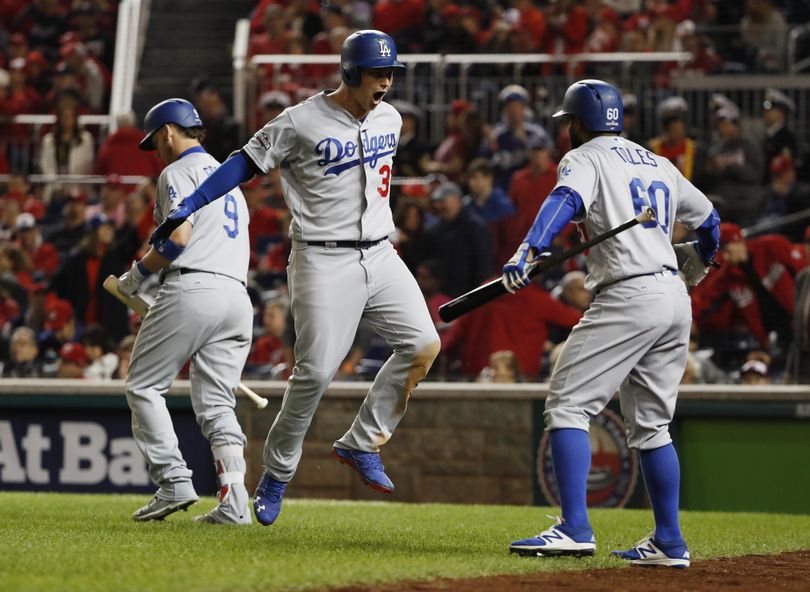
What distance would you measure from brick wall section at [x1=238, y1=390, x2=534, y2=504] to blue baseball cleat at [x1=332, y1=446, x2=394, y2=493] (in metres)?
3.90

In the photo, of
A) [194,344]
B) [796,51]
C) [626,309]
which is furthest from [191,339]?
[796,51]

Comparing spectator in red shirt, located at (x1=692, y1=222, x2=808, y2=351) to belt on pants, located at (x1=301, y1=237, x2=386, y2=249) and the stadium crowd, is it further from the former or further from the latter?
belt on pants, located at (x1=301, y1=237, x2=386, y2=249)

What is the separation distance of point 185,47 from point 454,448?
401 inches

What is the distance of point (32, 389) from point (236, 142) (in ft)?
16.4

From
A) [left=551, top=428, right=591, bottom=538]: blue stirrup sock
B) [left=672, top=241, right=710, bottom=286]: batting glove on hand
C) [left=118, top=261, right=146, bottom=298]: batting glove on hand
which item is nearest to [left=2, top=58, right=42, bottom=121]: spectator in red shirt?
[left=118, top=261, right=146, bottom=298]: batting glove on hand

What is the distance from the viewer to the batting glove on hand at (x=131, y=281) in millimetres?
7266

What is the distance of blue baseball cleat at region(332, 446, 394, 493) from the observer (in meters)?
6.69

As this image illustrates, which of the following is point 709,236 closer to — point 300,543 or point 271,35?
point 300,543

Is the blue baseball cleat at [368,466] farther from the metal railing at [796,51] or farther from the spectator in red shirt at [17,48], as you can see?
the spectator in red shirt at [17,48]

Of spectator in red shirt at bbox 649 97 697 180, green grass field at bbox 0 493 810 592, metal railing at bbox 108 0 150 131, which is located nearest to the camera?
green grass field at bbox 0 493 810 592

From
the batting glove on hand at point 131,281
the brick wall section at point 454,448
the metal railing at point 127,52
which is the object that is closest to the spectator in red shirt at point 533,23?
the metal railing at point 127,52

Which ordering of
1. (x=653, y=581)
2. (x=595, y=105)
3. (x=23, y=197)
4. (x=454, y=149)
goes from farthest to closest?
(x=23, y=197), (x=454, y=149), (x=595, y=105), (x=653, y=581)

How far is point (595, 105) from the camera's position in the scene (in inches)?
241

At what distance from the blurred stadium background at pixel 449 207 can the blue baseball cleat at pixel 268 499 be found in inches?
156
